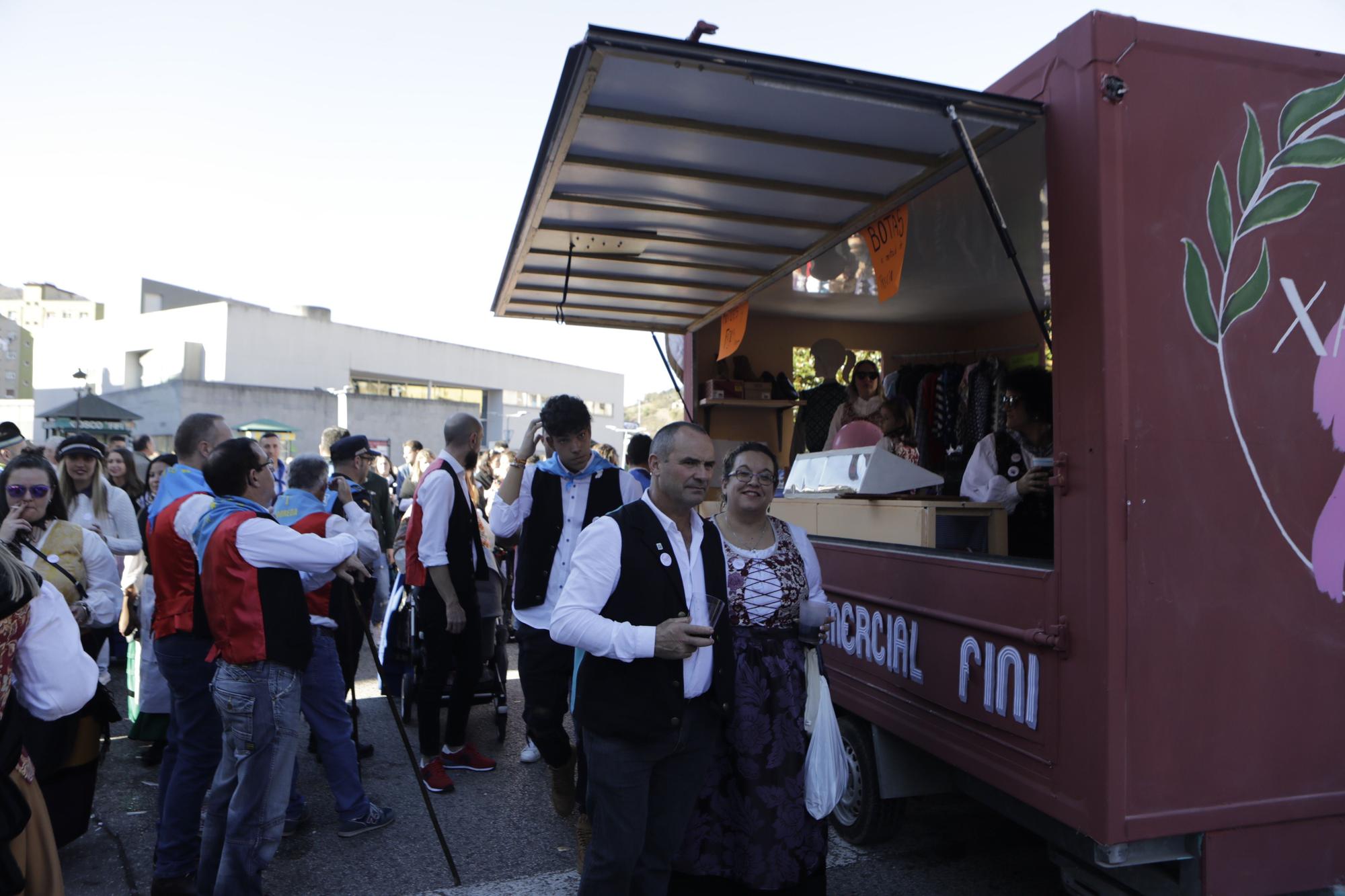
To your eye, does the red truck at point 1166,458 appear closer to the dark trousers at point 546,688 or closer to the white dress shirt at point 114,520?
the dark trousers at point 546,688

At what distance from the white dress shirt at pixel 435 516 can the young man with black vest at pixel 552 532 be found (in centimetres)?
48

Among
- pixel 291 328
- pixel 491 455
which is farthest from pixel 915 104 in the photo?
pixel 291 328

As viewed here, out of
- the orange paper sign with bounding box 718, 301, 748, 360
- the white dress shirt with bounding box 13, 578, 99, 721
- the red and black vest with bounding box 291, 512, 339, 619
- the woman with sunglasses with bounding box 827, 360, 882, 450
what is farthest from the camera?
the woman with sunglasses with bounding box 827, 360, 882, 450

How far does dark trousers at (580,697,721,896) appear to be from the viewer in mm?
2701

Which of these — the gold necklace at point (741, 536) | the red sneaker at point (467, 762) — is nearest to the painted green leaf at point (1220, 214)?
the gold necklace at point (741, 536)

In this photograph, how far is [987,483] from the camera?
443cm

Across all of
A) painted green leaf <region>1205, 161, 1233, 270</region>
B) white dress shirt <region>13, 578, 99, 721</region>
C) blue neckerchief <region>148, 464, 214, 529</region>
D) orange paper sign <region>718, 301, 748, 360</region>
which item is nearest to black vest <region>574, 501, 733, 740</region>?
white dress shirt <region>13, 578, 99, 721</region>

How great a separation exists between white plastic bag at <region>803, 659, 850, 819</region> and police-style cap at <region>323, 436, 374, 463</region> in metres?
3.37

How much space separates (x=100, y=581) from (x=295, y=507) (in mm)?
1097

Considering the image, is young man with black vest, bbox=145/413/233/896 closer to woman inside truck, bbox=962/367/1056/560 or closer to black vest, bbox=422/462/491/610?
black vest, bbox=422/462/491/610

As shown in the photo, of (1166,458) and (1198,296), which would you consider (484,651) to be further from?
(1198,296)

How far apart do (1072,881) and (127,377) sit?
135 feet

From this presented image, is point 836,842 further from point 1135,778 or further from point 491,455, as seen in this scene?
point 491,455

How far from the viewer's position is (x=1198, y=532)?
274cm
